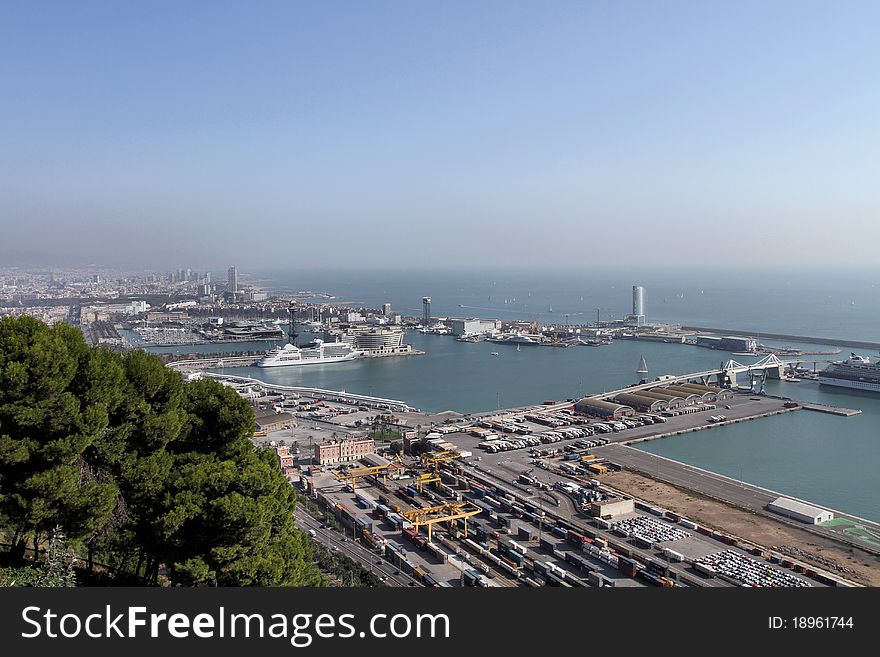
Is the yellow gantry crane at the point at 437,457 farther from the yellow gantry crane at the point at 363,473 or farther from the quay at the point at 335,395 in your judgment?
the quay at the point at 335,395

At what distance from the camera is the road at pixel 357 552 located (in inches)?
163

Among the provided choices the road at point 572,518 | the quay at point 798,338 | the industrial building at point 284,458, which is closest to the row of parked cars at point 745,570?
the road at point 572,518

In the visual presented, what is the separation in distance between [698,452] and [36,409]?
7.04m

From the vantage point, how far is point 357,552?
4.55 metres

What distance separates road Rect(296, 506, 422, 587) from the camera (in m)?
4.13

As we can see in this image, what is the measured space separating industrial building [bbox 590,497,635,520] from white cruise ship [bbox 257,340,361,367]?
34.0 feet

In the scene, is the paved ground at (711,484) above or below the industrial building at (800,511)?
below

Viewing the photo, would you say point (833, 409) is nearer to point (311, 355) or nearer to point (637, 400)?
point (637, 400)

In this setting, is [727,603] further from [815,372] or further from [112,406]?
[815,372]

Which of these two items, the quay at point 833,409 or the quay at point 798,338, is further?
the quay at point 798,338

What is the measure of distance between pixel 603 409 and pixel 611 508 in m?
4.25

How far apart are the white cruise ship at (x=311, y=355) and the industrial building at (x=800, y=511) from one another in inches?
438

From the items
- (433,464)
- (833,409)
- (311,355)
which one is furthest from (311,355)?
(833,409)

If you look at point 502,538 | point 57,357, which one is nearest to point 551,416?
point 502,538
